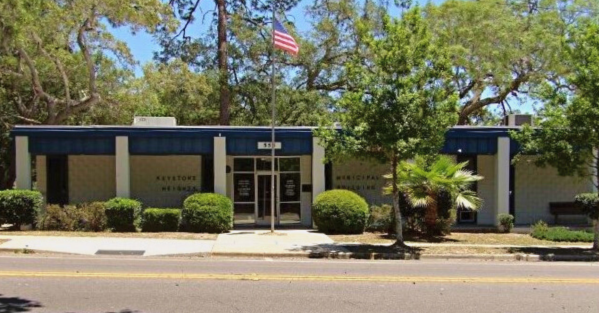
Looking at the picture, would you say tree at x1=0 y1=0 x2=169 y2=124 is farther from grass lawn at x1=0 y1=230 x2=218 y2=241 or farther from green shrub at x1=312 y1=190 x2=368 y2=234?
green shrub at x1=312 y1=190 x2=368 y2=234

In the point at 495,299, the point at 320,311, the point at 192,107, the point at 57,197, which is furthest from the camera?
the point at 192,107

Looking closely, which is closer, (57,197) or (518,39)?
(57,197)

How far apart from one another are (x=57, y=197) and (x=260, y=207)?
7.85 meters

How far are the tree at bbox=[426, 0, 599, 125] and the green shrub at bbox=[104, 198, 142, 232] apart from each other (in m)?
17.0

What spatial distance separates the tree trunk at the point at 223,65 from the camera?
109 feet

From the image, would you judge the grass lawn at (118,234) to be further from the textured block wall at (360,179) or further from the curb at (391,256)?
the textured block wall at (360,179)

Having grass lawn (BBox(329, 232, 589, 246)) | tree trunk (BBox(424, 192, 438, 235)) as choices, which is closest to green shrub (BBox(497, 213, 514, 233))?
grass lawn (BBox(329, 232, 589, 246))

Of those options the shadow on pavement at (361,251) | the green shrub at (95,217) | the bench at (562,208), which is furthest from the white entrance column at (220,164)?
the bench at (562,208)

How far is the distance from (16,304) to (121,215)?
40.9 ft

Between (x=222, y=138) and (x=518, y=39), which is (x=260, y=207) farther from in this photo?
(x=518, y=39)

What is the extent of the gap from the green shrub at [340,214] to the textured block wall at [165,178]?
623 centimetres

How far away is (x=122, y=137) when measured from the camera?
2180cm

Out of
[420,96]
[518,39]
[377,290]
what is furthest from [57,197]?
[518,39]

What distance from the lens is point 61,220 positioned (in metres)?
20.1
